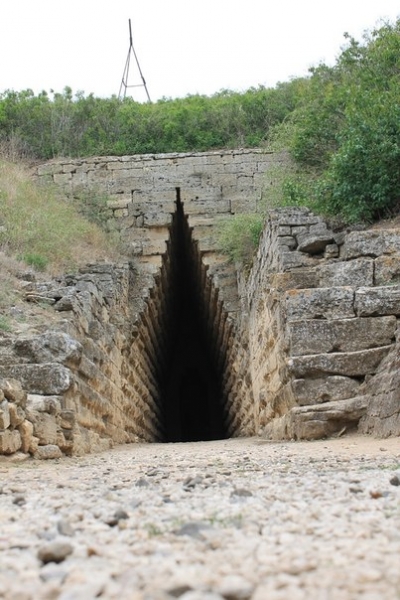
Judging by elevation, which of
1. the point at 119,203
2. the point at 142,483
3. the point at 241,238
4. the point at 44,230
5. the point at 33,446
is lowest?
the point at 33,446

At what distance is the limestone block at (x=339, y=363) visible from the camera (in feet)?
19.8

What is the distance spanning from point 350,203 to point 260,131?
24.7 feet

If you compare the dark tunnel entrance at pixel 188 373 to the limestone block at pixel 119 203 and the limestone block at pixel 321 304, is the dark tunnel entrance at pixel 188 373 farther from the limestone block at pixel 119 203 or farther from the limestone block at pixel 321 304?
the limestone block at pixel 321 304

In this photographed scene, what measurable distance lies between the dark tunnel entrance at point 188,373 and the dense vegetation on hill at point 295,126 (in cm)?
330

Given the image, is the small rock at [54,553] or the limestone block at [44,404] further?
the limestone block at [44,404]

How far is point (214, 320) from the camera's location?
13.4 metres

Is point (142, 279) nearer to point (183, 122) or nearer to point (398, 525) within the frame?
point (183, 122)

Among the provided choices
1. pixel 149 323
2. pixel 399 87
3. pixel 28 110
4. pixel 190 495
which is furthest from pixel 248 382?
pixel 28 110

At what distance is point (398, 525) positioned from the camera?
1.97 metres

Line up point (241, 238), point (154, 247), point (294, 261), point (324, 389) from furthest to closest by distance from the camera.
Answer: point (154, 247) → point (241, 238) → point (294, 261) → point (324, 389)

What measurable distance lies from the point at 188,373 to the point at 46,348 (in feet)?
44.0

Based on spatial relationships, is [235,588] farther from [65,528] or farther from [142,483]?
[142,483]

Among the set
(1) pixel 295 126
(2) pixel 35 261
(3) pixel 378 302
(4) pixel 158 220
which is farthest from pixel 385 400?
(1) pixel 295 126

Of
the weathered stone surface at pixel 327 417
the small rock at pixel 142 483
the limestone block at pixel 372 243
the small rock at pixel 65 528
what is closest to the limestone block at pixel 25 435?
the small rock at pixel 142 483
